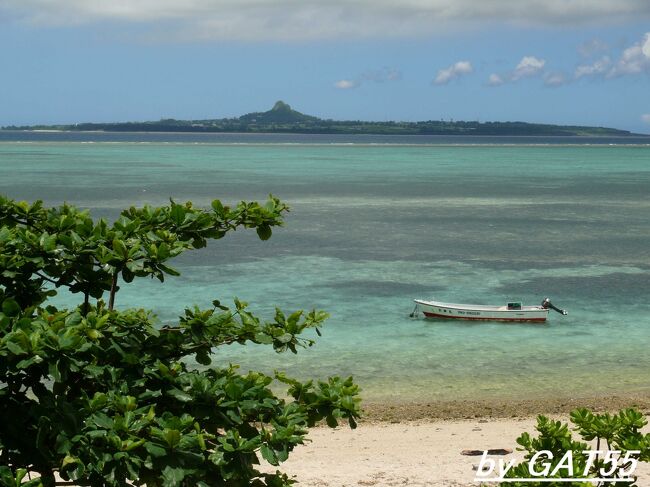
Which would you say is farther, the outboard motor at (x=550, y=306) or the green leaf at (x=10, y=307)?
the outboard motor at (x=550, y=306)

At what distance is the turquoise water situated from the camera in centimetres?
2088

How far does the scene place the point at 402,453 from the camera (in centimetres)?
1499

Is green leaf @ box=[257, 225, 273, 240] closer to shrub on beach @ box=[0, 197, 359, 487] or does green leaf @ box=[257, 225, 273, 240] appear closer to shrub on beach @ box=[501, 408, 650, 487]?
A: shrub on beach @ box=[0, 197, 359, 487]

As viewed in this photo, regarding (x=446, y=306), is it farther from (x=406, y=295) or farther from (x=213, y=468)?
(x=213, y=468)

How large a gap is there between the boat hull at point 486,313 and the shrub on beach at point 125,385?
18496 mm

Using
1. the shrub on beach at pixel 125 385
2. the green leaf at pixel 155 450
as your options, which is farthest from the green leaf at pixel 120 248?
the green leaf at pixel 155 450

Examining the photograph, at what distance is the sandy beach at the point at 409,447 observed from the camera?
13500mm

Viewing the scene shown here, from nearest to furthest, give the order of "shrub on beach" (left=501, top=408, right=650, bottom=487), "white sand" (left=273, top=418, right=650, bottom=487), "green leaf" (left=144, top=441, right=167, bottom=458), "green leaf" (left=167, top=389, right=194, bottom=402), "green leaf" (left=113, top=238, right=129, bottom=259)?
"green leaf" (left=144, top=441, right=167, bottom=458) → "green leaf" (left=167, top=389, right=194, bottom=402) → "green leaf" (left=113, top=238, right=129, bottom=259) → "shrub on beach" (left=501, top=408, right=650, bottom=487) → "white sand" (left=273, top=418, right=650, bottom=487)

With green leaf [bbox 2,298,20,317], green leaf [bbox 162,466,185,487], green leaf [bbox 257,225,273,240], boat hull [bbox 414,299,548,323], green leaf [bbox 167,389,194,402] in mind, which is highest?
Result: green leaf [bbox 257,225,273,240]

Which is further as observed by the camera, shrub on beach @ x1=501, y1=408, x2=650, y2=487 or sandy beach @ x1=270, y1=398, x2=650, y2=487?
sandy beach @ x1=270, y1=398, x2=650, y2=487

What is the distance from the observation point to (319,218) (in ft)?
164

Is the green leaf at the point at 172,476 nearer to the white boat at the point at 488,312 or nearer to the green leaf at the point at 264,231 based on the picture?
the green leaf at the point at 264,231

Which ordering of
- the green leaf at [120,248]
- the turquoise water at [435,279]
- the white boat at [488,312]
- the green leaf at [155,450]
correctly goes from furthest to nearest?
1. the white boat at [488,312]
2. the turquoise water at [435,279]
3. the green leaf at [120,248]
4. the green leaf at [155,450]

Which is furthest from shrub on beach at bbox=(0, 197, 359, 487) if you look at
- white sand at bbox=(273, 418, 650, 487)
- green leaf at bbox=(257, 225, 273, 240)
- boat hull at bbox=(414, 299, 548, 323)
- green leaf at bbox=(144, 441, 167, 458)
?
boat hull at bbox=(414, 299, 548, 323)
